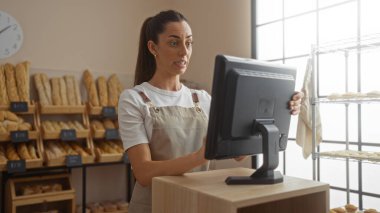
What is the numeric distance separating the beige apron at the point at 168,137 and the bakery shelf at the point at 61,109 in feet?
6.74

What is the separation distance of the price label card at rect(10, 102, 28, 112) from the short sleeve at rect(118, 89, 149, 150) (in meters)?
2.05

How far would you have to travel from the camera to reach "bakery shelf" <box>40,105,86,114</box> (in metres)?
3.13

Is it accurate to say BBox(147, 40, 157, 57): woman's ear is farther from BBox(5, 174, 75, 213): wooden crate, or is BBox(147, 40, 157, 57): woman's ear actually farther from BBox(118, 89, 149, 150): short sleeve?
BBox(5, 174, 75, 213): wooden crate

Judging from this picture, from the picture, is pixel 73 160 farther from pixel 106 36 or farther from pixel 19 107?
pixel 106 36

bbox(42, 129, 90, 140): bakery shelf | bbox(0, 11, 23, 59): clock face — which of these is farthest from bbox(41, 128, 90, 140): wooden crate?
bbox(0, 11, 23, 59): clock face

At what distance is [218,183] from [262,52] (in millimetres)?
2717

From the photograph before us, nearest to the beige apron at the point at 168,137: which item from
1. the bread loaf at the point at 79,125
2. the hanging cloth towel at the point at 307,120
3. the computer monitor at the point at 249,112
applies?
the computer monitor at the point at 249,112

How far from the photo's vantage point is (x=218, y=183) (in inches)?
36.7

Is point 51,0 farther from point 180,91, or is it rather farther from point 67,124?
point 180,91

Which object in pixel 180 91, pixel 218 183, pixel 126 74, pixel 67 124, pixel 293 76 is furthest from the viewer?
pixel 126 74

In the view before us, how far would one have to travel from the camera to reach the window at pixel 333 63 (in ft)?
8.41

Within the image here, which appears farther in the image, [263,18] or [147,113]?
[263,18]

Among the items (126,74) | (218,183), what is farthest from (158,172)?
(126,74)

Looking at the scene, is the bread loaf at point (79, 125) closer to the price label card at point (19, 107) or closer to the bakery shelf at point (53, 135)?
the bakery shelf at point (53, 135)
